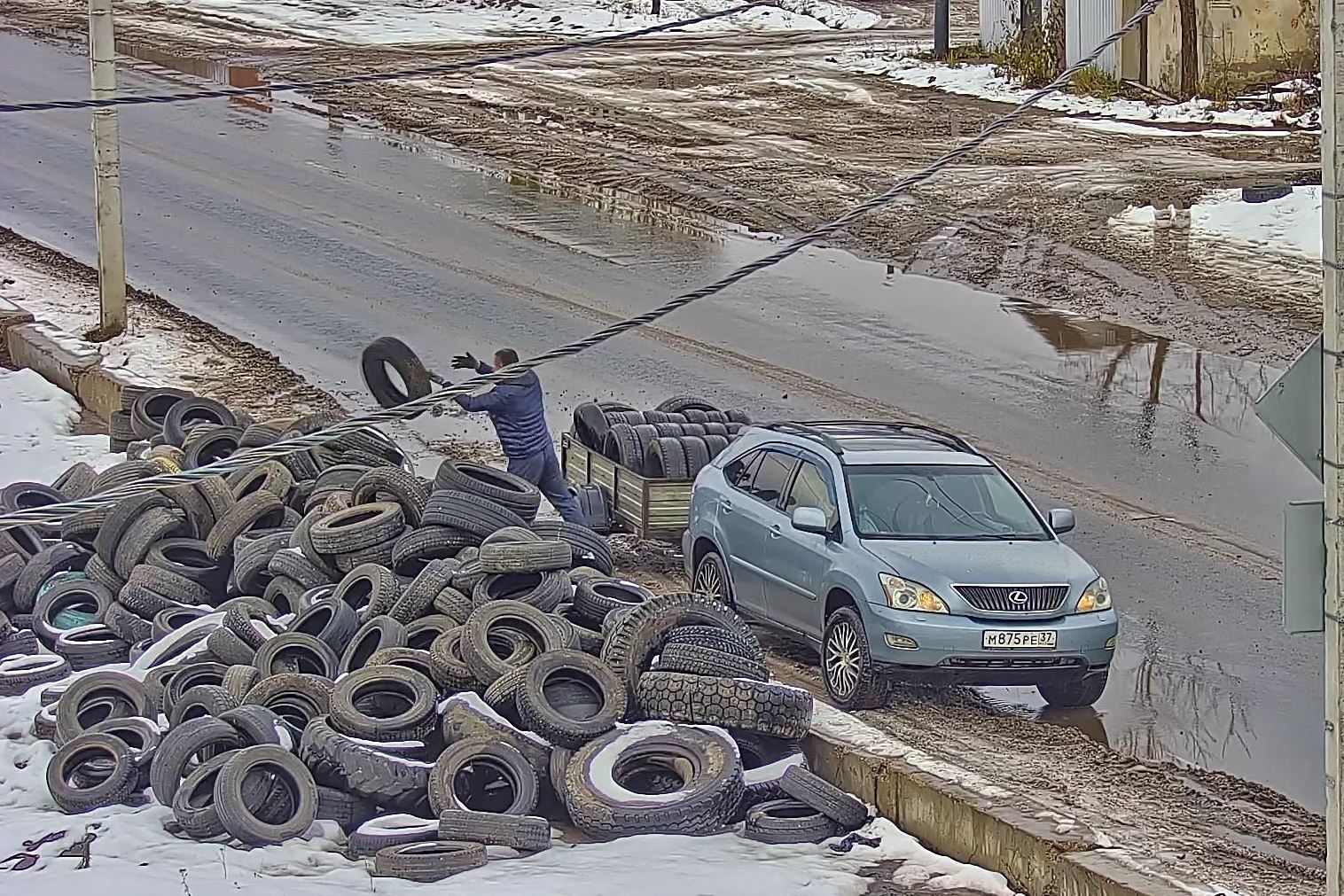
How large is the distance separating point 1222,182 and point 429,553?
61.1ft

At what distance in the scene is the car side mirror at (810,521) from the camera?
37.5 ft

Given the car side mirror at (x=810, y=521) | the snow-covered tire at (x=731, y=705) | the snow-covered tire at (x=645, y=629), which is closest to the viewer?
the snow-covered tire at (x=731, y=705)

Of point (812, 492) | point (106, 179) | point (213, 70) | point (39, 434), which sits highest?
point (213, 70)

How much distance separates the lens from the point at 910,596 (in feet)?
35.5

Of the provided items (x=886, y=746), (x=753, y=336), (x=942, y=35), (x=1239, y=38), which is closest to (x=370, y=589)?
(x=886, y=746)

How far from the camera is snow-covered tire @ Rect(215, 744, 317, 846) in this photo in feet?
28.3

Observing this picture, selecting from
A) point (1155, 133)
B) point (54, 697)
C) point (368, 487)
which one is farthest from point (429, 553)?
point (1155, 133)

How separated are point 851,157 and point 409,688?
71.5ft

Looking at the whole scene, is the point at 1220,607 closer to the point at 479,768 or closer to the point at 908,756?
the point at 908,756

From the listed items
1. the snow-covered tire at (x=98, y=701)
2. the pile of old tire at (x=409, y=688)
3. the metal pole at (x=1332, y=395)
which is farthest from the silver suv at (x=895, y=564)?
the metal pole at (x=1332, y=395)

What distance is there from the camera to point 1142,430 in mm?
16641

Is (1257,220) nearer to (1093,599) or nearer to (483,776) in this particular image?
(1093,599)

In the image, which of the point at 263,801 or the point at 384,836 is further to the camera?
the point at 263,801

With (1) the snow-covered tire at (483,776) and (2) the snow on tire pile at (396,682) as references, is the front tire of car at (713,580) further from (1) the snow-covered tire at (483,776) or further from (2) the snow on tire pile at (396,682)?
(1) the snow-covered tire at (483,776)
